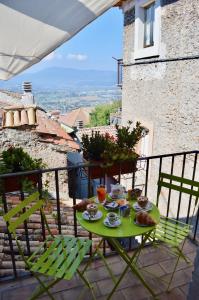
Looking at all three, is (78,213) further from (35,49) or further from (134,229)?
(35,49)

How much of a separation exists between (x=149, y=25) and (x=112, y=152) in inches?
255

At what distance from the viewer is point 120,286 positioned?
8.20 ft

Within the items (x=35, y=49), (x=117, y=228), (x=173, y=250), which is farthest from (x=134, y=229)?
(x=35, y=49)

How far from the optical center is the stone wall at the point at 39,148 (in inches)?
258

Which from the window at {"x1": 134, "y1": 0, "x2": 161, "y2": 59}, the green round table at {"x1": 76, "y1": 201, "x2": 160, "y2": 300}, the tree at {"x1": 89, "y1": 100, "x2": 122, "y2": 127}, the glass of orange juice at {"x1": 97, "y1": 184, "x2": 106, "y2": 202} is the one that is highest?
the window at {"x1": 134, "y1": 0, "x2": 161, "y2": 59}

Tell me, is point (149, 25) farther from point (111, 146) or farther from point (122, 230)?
point (122, 230)

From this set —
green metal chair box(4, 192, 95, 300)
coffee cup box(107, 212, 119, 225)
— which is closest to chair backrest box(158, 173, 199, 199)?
coffee cup box(107, 212, 119, 225)

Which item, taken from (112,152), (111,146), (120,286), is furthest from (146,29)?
(120,286)

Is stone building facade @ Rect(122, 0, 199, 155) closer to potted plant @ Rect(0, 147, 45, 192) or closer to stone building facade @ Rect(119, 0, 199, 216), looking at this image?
stone building facade @ Rect(119, 0, 199, 216)

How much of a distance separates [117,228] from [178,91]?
530 centimetres

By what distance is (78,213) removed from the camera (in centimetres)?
235

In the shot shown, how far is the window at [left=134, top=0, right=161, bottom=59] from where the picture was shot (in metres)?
7.08

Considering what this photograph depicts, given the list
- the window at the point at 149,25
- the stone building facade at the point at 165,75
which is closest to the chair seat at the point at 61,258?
the stone building facade at the point at 165,75

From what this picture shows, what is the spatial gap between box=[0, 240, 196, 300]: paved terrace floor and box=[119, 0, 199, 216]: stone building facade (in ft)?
12.1
